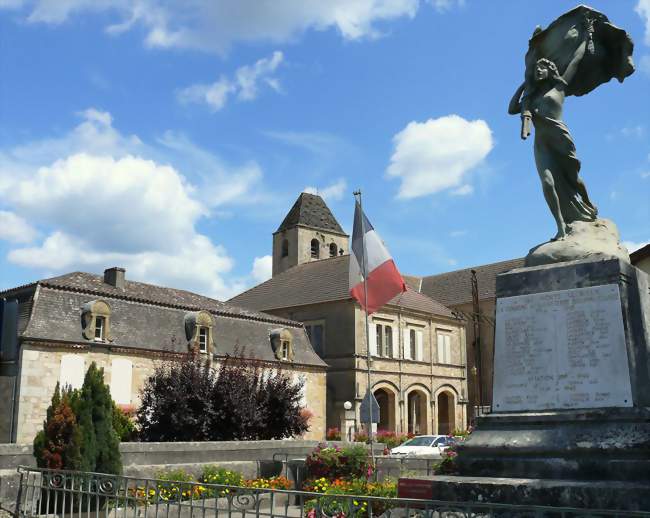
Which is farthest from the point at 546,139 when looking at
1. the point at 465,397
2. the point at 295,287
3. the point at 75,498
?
the point at 465,397

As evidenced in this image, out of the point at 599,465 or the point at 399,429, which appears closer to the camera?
the point at 599,465

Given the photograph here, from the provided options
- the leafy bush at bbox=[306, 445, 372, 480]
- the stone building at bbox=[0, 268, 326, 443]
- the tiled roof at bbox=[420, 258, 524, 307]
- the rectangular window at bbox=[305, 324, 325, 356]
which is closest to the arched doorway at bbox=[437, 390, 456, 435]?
the rectangular window at bbox=[305, 324, 325, 356]

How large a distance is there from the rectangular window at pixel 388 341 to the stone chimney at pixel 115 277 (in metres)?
16.8

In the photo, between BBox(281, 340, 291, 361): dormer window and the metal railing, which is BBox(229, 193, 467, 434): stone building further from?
the metal railing

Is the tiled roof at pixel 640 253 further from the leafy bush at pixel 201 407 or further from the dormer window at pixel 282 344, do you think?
the dormer window at pixel 282 344

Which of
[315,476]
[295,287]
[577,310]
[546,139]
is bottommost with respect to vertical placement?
[315,476]

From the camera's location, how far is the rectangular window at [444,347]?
45719 millimetres

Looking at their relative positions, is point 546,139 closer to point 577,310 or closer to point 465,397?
point 577,310

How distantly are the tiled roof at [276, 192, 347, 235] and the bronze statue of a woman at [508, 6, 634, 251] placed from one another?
61.2 meters

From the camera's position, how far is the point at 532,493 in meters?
6.31

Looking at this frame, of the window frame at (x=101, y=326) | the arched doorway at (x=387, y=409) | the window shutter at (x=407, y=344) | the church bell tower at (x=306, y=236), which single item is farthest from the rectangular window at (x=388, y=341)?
the church bell tower at (x=306, y=236)

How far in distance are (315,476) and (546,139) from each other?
793cm

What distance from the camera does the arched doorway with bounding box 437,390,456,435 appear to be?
46.2 meters

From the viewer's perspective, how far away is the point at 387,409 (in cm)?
4197
